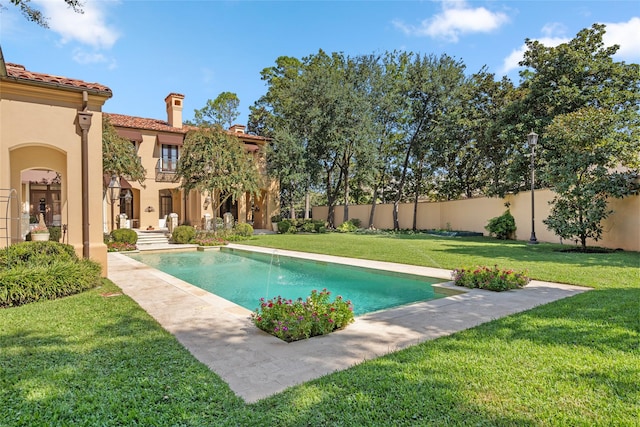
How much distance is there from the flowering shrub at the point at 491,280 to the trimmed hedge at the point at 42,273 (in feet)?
24.5

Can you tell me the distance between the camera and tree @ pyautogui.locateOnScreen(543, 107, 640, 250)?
12031mm

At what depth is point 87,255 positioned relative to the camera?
7.95m

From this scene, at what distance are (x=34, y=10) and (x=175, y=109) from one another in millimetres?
23152

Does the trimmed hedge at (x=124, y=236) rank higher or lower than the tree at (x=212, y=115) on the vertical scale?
lower

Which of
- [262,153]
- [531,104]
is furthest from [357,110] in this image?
A: [531,104]

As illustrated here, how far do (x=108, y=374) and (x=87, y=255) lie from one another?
5.80 metres

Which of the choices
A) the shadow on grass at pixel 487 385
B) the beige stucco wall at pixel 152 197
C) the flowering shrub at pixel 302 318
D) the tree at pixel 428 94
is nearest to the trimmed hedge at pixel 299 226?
the beige stucco wall at pixel 152 197

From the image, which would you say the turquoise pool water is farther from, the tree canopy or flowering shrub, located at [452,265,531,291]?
the tree canopy

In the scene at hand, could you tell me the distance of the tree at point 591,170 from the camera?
12.0 metres

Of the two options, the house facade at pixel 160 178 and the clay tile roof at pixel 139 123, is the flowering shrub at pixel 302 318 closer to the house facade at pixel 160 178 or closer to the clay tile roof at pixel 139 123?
the house facade at pixel 160 178

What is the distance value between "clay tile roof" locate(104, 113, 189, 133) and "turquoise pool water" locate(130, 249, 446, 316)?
13.1 metres

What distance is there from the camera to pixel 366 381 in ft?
9.88

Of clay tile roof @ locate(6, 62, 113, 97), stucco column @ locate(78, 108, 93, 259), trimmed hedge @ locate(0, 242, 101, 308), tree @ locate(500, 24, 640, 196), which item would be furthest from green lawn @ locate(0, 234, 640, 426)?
tree @ locate(500, 24, 640, 196)

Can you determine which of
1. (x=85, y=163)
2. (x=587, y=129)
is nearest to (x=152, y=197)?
(x=85, y=163)
